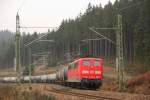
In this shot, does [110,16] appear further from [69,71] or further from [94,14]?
[69,71]

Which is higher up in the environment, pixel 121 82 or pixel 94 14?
pixel 94 14

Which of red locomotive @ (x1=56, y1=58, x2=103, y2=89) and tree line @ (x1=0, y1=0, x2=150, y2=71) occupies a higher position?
tree line @ (x1=0, y1=0, x2=150, y2=71)

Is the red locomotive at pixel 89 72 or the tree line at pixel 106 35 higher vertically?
the tree line at pixel 106 35

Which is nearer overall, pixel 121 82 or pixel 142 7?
pixel 121 82

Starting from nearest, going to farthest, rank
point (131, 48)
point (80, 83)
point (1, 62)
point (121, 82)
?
point (121, 82) → point (80, 83) → point (131, 48) → point (1, 62)

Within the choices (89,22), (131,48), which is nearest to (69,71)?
(131,48)

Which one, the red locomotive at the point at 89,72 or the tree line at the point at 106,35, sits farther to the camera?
the tree line at the point at 106,35

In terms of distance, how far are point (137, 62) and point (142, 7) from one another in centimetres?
1149

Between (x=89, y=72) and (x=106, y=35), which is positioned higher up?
(x=106, y=35)

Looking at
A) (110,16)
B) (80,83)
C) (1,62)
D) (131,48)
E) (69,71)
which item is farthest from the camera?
(1,62)

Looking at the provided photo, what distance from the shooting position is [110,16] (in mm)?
110875

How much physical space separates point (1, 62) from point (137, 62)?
111 meters

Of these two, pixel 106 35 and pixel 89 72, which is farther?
pixel 106 35

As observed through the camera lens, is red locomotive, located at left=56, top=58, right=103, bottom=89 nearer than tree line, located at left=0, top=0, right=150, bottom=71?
Yes
